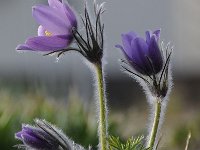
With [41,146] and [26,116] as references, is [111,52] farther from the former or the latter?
[41,146]

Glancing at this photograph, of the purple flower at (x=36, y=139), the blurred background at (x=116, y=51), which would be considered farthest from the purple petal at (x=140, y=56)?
the blurred background at (x=116, y=51)

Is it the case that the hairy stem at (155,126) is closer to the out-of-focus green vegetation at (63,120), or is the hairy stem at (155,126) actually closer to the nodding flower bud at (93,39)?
the nodding flower bud at (93,39)

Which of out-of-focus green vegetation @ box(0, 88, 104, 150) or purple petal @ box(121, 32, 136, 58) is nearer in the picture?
purple petal @ box(121, 32, 136, 58)

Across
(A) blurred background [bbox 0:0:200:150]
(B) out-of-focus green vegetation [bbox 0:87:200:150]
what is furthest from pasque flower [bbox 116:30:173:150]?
(A) blurred background [bbox 0:0:200:150]

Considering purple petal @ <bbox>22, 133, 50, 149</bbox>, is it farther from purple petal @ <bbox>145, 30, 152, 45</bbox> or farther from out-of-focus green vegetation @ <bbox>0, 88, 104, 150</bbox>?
out-of-focus green vegetation @ <bbox>0, 88, 104, 150</bbox>

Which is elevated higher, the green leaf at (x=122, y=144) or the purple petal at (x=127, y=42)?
the purple petal at (x=127, y=42)

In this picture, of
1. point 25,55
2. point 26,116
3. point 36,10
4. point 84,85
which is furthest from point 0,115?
point 25,55
